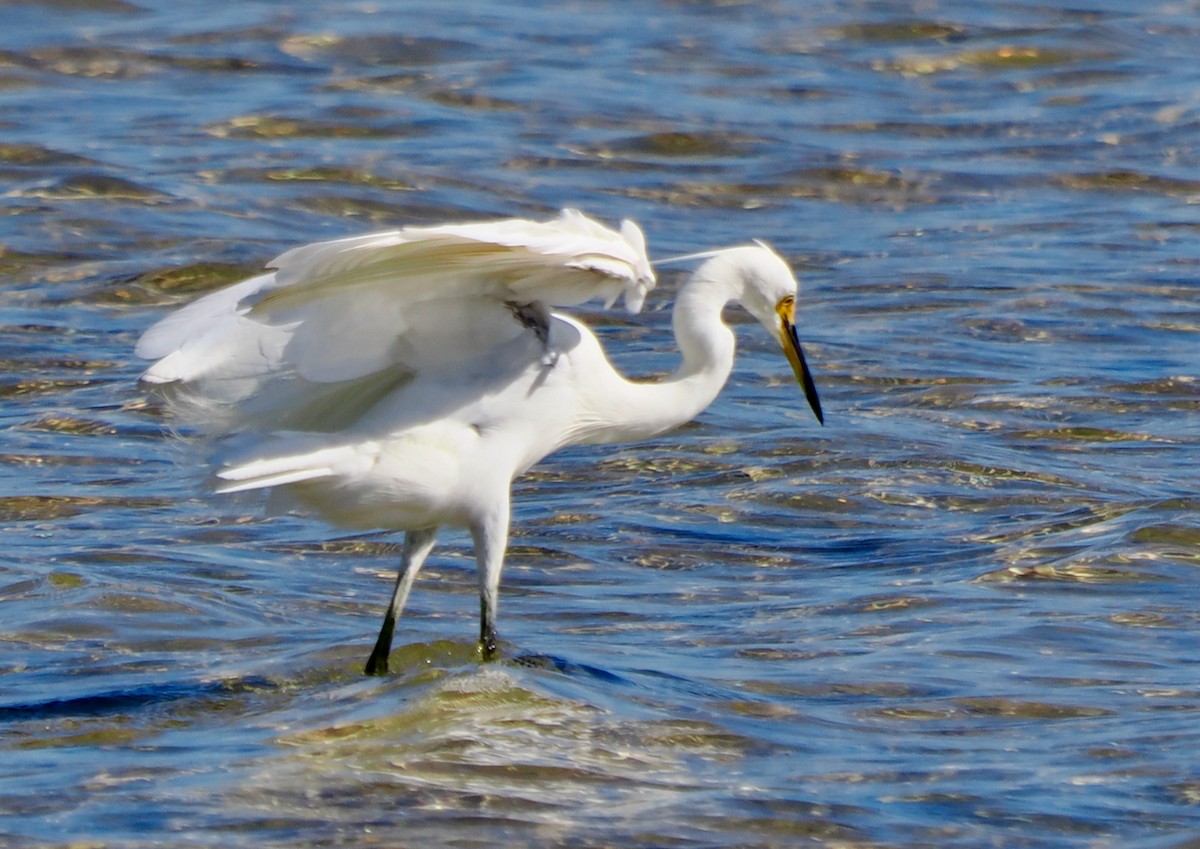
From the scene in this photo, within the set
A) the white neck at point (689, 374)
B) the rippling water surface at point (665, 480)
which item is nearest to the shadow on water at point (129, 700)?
the rippling water surface at point (665, 480)

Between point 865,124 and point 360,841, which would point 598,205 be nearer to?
point 865,124

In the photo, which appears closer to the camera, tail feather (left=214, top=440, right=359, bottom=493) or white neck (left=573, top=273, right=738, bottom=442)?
tail feather (left=214, top=440, right=359, bottom=493)

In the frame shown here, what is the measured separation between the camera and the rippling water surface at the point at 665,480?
5078 mm

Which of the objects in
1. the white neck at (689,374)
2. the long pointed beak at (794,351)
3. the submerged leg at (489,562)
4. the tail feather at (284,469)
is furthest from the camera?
the long pointed beak at (794,351)

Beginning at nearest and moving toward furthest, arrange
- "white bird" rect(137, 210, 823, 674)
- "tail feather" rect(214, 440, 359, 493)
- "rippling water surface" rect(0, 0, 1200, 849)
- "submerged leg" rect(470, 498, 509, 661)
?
"rippling water surface" rect(0, 0, 1200, 849) < "white bird" rect(137, 210, 823, 674) < "tail feather" rect(214, 440, 359, 493) < "submerged leg" rect(470, 498, 509, 661)

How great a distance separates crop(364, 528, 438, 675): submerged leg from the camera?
6.02 metres

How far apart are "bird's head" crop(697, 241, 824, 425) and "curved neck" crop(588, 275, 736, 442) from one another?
0.06m

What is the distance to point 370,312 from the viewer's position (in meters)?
5.54

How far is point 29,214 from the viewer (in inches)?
475

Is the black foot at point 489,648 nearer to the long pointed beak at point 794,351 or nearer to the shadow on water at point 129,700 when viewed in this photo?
the shadow on water at point 129,700

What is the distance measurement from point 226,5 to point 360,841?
14.2 m

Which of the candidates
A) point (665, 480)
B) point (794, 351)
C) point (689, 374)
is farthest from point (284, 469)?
point (665, 480)

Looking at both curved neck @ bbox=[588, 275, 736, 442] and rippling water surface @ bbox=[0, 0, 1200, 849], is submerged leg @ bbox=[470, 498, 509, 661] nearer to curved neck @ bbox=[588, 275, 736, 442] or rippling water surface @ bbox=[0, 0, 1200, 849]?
rippling water surface @ bbox=[0, 0, 1200, 849]

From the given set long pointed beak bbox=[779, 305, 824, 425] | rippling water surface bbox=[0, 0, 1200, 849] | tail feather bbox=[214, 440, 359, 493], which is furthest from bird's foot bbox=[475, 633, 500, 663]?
long pointed beak bbox=[779, 305, 824, 425]
